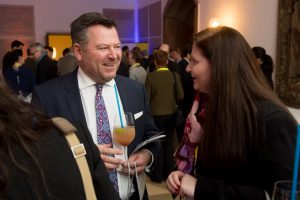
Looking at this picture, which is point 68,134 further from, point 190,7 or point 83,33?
point 190,7

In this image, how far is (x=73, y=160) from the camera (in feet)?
2.84

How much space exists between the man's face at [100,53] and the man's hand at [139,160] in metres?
0.41

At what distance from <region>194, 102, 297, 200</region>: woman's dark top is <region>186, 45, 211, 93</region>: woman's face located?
0.79ft

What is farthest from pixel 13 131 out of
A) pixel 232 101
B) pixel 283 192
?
pixel 232 101

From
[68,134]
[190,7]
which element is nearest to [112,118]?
[68,134]

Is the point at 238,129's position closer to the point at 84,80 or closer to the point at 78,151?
the point at 78,151

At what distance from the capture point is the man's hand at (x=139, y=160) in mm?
1760

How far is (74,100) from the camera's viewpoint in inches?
69.9

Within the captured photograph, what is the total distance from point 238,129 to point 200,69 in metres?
0.29

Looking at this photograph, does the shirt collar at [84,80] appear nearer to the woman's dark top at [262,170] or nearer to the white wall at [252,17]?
the woman's dark top at [262,170]

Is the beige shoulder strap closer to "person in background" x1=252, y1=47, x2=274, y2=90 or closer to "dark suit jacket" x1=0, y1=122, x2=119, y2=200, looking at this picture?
"dark suit jacket" x1=0, y1=122, x2=119, y2=200

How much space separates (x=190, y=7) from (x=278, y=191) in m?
8.75

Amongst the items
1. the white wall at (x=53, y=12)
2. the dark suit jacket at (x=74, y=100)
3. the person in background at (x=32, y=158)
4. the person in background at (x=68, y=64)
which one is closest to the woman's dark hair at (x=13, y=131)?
the person in background at (x=32, y=158)

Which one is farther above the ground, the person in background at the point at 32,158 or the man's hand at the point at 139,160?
the person in background at the point at 32,158
